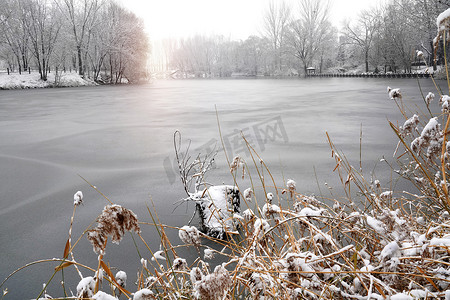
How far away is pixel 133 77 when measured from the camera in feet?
146

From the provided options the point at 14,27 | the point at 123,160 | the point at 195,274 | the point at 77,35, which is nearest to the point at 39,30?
the point at 14,27

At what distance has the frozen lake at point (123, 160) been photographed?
3.72 meters

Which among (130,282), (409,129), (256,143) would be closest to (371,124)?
(256,143)

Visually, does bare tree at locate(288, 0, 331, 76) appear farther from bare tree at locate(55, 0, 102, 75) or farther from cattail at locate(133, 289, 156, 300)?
cattail at locate(133, 289, 156, 300)

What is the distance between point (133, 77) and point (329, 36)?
36.5m

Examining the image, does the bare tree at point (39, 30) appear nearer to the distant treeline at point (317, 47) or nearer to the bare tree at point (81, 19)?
the bare tree at point (81, 19)

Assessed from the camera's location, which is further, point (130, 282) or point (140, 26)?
point (140, 26)

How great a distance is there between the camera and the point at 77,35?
4084 cm

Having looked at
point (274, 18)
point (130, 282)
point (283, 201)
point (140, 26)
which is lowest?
point (130, 282)

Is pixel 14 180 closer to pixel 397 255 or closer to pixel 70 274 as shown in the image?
pixel 70 274
